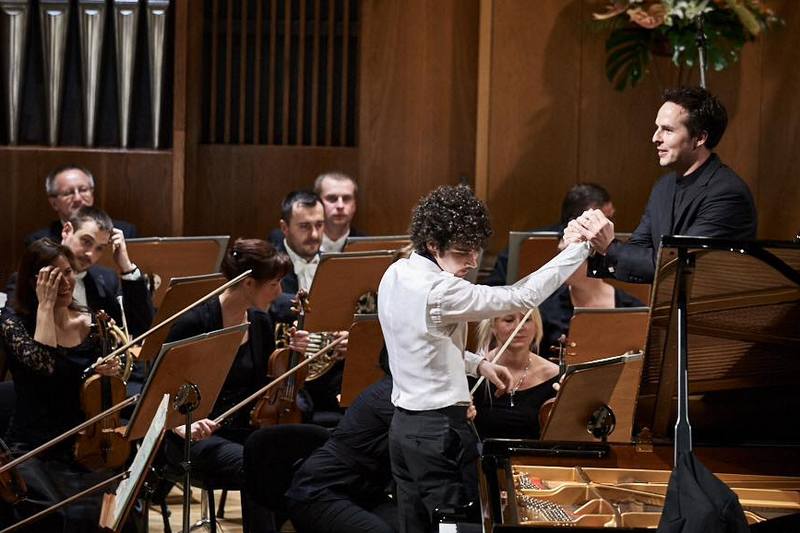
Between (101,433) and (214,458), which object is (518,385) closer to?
(214,458)

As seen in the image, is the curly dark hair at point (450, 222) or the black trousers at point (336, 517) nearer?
the curly dark hair at point (450, 222)

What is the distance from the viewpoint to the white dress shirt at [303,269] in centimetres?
492

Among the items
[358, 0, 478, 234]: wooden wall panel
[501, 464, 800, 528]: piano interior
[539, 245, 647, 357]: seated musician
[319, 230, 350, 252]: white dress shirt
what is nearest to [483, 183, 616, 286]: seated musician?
[539, 245, 647, 357]: seated musician

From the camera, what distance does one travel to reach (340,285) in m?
4.12

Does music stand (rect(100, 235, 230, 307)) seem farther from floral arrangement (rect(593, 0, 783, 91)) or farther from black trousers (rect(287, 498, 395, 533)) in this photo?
floral arrangement (rect(593, 0, 783, 91))

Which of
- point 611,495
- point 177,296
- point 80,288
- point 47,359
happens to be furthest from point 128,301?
point 611,495

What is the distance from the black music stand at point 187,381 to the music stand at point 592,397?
0.89 m

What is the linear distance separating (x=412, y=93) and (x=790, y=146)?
178 cm

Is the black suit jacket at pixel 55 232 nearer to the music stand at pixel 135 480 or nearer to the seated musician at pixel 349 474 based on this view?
the seated musician at pixel 349 474

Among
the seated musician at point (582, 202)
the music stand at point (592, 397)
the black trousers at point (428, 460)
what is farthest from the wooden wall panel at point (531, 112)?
the black trousers at point (428, 460)

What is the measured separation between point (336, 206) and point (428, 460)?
2477mm

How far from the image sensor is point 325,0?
20.1 feet

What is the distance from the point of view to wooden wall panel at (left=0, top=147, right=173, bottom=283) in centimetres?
598

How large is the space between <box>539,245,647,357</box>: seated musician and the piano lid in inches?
63.8
